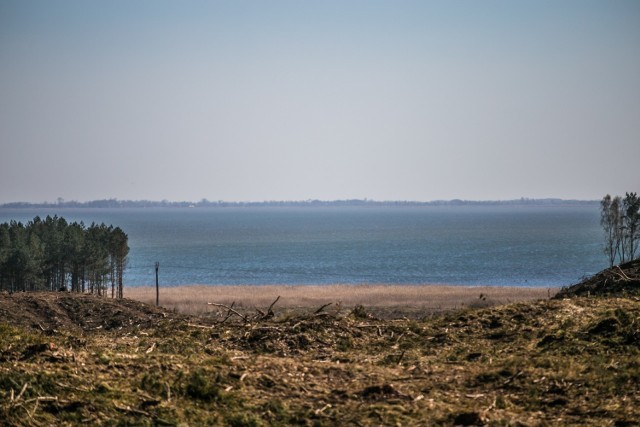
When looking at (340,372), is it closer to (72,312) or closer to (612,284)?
(612,284)

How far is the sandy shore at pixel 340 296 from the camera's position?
7400 cm

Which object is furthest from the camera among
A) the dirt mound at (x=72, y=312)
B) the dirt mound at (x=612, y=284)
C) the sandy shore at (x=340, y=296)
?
the sandy shore at (x=340, y=296)

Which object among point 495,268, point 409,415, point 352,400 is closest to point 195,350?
point 352,400

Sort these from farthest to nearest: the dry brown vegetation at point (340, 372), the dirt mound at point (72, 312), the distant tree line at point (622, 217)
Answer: the distant tree line at point (622, 217)
the dirt mound at point (72, 312)
the dry brown vegetation at point (340, 372)

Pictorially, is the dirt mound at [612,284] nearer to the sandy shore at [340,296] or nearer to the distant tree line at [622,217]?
the sandy shore at [340,296]

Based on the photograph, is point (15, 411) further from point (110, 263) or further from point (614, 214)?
point (614, 214)

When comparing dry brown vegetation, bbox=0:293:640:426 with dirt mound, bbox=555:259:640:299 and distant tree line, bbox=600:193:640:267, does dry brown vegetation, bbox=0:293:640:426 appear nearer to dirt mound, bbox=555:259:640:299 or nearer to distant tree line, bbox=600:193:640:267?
dirt mound, bbox=555:259:640:299

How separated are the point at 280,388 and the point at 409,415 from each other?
1.81 m

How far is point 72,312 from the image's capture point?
2272 cm

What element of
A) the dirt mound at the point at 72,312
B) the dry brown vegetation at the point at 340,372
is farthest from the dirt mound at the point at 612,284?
the dirt mound at the point at 72,312

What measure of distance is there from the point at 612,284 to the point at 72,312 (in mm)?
14465

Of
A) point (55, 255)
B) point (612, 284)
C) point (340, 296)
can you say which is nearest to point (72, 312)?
point (612, 284)

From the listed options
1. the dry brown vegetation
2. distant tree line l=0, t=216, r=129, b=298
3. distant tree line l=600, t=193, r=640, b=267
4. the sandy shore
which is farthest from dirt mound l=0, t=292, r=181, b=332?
distant tree line l=600, t=193, r=640, b=267

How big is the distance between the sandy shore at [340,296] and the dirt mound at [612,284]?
155 ft
